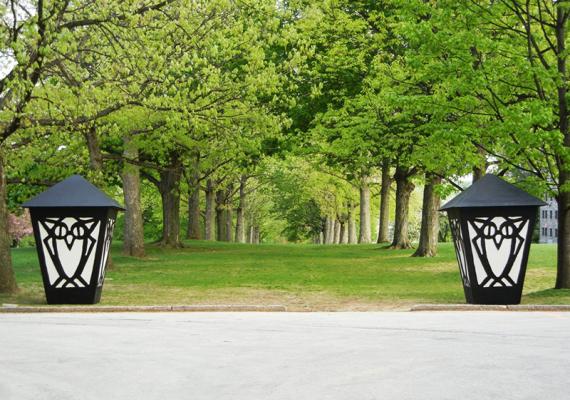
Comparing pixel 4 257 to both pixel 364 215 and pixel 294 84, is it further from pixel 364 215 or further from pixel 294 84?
pixel 364 215

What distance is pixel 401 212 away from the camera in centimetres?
4103

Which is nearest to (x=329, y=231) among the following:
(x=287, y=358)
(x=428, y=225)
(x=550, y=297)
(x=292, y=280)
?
(x=428, y=225)

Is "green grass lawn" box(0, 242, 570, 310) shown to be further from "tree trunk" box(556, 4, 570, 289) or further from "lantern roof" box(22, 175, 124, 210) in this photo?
"lantern roof" box(22, 175, 124, 210)

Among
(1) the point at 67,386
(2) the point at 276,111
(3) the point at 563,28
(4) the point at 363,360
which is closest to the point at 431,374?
(4) the point at 363,360

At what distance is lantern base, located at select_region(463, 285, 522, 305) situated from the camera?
1602 centimetres

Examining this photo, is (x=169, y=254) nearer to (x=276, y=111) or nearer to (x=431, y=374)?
(x=276, y=111)

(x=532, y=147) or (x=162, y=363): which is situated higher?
(x=532, y=147)

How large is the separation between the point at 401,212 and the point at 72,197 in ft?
85.7

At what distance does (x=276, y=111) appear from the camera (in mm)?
35156

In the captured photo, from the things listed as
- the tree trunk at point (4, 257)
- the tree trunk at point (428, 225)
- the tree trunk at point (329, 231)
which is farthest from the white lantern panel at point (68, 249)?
the tree trunk at point (329, 231)

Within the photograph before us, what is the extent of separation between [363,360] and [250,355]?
123 centimetres

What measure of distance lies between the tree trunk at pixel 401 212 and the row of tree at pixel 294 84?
562 cm

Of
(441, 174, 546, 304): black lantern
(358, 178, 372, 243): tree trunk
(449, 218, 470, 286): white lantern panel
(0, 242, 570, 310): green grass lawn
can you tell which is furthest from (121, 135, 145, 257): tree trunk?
(358, 178, 372, 243): tree trunk

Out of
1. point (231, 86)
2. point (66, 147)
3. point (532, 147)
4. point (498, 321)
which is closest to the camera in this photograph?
point (498, 321)
